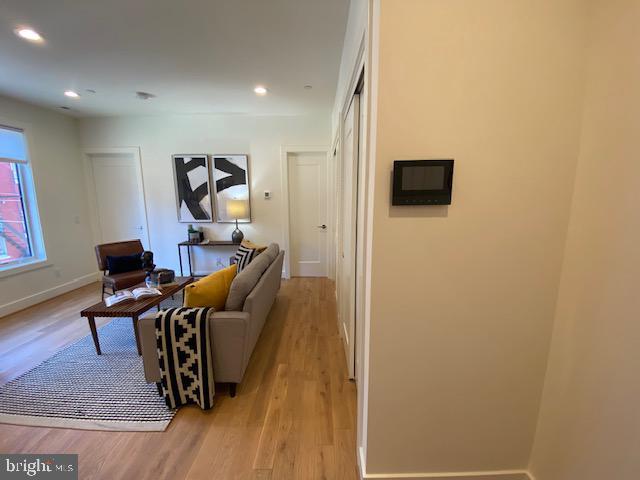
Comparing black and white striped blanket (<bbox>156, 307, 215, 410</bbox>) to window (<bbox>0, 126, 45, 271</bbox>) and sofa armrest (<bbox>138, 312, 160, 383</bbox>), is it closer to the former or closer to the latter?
sofa armrest (<bbox>138, 312, 160, 383</bbox>)

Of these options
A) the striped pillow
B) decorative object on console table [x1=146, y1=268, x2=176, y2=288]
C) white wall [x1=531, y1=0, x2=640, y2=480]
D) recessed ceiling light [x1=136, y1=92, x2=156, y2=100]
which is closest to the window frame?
recessed ceiling light [x1=136, y1=92, x2=156, y2=100]

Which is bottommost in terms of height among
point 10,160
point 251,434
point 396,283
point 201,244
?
point 251,434

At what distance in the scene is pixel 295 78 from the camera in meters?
2.69

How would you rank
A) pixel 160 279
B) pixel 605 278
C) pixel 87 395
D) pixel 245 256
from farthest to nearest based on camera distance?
pixel 245 256
pixel 160 279
pixel 87 395
pixel 605 278

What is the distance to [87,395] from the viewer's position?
177 cm

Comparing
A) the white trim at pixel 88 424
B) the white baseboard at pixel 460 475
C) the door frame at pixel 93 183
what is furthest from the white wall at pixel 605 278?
the door frame at pixel 93 183

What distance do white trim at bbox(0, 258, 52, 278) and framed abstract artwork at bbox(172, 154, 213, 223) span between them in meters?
1.77

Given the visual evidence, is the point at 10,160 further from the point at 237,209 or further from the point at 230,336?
the point at 230,336

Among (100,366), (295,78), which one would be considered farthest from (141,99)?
(100,366)

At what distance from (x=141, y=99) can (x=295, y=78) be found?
6.97ft

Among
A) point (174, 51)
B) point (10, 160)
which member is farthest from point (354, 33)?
point (10, 160)

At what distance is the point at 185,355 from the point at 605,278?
6.77 ft

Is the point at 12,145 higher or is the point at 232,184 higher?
the point at 12,145

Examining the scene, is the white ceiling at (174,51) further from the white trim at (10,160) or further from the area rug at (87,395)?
the area rug at (87,395)
